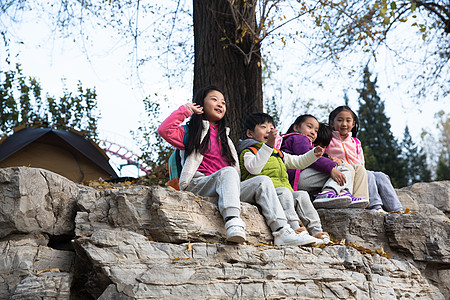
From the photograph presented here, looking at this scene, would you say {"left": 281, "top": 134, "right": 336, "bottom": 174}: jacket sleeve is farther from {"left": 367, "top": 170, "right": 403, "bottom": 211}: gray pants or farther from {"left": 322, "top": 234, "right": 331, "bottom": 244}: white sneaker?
{"left": 322, "top": 234, "right": 331, "bottom": 244}: white sneaker

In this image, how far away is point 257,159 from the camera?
4.74 m

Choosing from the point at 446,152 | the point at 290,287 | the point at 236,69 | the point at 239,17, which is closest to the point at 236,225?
the point at 290,287

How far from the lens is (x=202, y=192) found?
4.60 m

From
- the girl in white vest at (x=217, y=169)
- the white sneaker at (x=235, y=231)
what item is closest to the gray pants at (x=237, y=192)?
the girl in white vest at (x=217, y=169)

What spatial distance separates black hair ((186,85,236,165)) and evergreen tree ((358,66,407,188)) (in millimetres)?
23388

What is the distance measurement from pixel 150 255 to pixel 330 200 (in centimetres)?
223

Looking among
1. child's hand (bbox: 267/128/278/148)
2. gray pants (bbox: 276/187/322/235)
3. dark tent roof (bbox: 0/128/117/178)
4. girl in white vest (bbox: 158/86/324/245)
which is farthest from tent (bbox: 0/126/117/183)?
child's hand (bbox: 267/128/278/148)

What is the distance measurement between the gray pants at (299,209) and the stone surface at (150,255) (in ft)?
0.95

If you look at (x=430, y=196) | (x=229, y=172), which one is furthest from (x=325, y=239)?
(x=430, y=196)

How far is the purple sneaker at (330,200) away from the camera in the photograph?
525 centimetres

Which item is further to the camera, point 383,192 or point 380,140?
point 380,140

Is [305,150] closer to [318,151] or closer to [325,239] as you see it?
[318,151]

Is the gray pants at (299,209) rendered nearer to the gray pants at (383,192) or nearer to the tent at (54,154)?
the gray pants at (383,192)

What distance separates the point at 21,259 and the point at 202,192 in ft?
5.26
